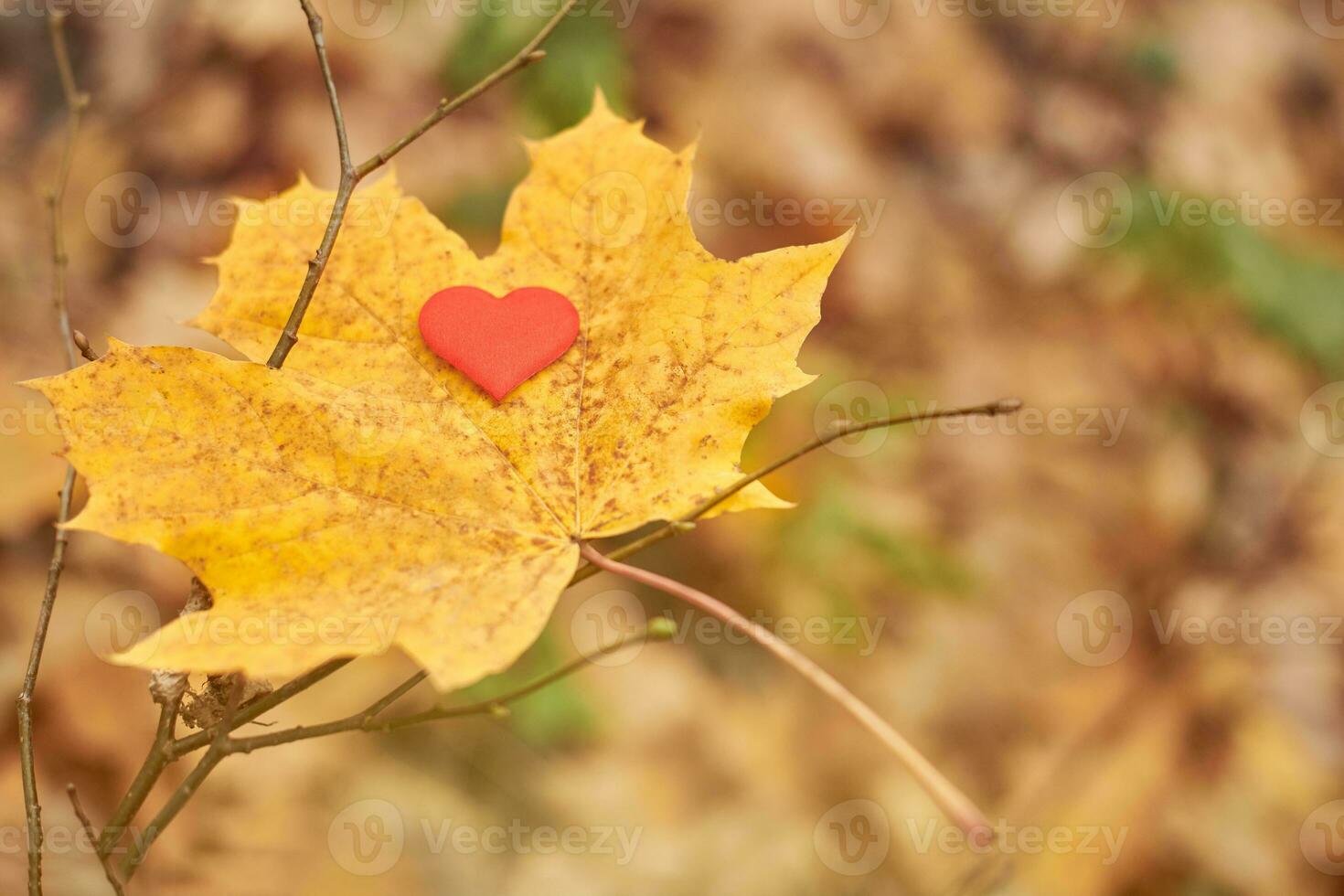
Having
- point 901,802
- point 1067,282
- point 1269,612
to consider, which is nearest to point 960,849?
point 901,802
